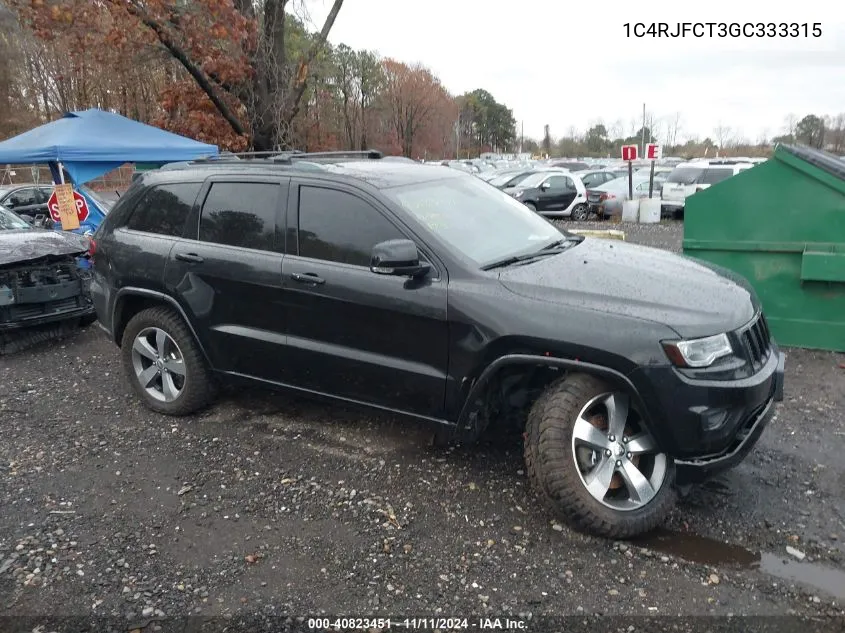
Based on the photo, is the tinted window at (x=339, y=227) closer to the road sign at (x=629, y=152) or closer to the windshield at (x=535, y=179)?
the windshield at (x=535, y=179)

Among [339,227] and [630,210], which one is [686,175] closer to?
[630,210]

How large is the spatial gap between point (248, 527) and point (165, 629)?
74 centimetres

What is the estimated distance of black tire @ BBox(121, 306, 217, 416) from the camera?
14.8ft

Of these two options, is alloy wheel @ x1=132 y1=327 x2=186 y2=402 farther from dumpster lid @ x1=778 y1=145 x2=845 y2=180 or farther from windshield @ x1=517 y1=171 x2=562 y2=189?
windshield @ x1=517 y1=171 x2=562 y2=189

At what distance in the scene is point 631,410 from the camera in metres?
3.16

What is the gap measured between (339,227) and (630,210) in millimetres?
15096

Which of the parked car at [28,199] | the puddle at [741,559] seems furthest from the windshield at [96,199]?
the puddle at [741,559]

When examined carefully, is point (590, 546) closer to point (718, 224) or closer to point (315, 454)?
point (315, 454)

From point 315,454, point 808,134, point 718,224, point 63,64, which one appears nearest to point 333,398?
point 315,454

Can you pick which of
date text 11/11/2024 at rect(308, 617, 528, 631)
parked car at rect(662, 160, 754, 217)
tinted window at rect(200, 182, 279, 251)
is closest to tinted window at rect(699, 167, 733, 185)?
parked car at rect(662, 160, 754, 217)

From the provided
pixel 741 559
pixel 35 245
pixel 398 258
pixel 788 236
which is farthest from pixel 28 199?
pixel 741 559

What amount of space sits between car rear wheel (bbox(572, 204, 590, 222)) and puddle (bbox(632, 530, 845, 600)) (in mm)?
15457

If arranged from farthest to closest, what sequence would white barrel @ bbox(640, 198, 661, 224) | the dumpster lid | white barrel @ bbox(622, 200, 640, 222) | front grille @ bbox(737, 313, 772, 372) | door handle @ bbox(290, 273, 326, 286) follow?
white barrel @ bbox(622, 200, 640, 222) → white barrel @ bbox(640, 198, 661, 224) → the dumpster lid → door handle @ bbox(290, 273, 326, 286) → front grille @ bbox(737, 313, 772, 372)

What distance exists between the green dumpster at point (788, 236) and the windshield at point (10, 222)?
23.3ft
